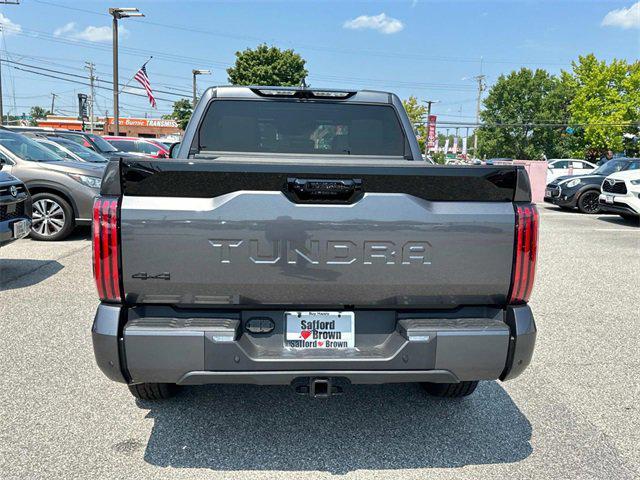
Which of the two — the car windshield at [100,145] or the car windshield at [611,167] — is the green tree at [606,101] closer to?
the car windshield at [611,167]

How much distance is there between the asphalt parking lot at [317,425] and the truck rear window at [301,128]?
191cm

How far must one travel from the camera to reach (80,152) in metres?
12.3

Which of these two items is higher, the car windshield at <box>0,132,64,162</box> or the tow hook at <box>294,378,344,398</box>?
the car windshield at <box>0,132,64,162</box>

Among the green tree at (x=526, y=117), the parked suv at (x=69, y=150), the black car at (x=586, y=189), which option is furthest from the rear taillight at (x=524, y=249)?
the green tree at (x=526, y=117)

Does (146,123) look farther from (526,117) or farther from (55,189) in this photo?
(55,189)

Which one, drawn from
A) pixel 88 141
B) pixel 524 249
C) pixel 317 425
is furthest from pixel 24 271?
pixel 88 141

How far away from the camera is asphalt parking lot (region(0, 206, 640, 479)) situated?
115 inches

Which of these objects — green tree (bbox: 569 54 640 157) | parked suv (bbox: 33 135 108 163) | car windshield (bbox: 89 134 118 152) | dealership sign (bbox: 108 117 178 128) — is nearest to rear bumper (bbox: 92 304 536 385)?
parked suv (bbox: 33 135 108 163)

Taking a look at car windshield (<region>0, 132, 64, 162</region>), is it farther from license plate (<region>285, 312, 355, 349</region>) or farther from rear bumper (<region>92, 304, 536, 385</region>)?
license plate (<region>285, 312, 355, 349</region>)

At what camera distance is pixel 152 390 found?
343 cm

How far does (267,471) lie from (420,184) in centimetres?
167

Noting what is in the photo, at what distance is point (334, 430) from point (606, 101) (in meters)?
46.1

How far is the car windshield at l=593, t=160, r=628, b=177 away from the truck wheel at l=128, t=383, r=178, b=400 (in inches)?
629

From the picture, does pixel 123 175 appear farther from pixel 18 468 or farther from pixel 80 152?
pixel 80 152
